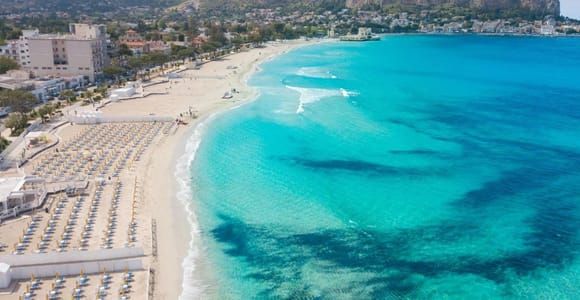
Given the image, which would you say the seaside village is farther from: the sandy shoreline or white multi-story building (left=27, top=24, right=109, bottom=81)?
white multi-story building (left=27, top=24, right=109, bottom=81)

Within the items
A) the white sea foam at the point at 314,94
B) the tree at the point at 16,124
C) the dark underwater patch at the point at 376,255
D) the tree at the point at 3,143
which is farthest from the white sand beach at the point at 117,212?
the white sea foam at the point at 314,94

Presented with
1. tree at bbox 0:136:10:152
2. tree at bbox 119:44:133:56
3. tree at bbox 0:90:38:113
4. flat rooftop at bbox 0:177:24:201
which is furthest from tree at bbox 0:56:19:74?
flat rooftop at bbox 0:177:24:201

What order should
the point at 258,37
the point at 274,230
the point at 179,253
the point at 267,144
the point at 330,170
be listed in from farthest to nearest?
the point at 258,37 < the point at 267,144 < the point at 330,170 < the point at 274,230 < the point at 179,253

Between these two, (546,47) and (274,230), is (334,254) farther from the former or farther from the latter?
(546,47)

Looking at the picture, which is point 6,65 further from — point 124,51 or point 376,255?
point 376,255

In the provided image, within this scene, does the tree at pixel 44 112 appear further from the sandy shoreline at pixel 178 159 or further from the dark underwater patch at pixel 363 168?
the dark underwater patch at pixel 363 168

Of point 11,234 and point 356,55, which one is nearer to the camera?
point 11,234

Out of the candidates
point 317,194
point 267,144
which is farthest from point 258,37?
point 317,194
